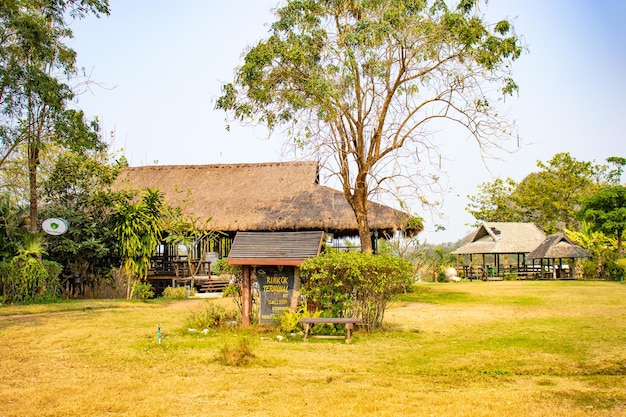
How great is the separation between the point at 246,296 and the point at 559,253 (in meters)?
23.1

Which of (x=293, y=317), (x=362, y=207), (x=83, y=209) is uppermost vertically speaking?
(x=83, y=209)

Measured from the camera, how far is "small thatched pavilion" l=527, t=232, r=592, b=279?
29000mm

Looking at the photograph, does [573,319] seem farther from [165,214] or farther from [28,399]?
[165,214]

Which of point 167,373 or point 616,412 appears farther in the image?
point 167,373

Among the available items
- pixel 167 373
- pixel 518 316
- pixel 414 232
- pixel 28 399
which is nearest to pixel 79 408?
pixel 28 399

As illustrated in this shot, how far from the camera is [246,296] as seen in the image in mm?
10938

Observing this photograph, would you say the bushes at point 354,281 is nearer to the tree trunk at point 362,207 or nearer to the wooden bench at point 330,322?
the wooden bench at point 330,322

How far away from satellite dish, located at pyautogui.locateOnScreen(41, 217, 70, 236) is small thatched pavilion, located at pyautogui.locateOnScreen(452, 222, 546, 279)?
22.7 metres

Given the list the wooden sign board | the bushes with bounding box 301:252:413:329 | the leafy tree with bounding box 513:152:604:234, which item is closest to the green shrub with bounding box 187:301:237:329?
the wooden sign board

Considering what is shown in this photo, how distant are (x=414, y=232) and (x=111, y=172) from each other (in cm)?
1172

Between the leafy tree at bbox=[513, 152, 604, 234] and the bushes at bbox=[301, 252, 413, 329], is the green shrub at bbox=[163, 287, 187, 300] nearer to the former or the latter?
the bushes at bbox=[301, 252, 413, 329]

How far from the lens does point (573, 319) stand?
1238cm

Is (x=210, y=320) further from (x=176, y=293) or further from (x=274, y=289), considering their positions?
(x=176, y=293)

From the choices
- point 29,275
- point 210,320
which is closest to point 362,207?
point 210,320
